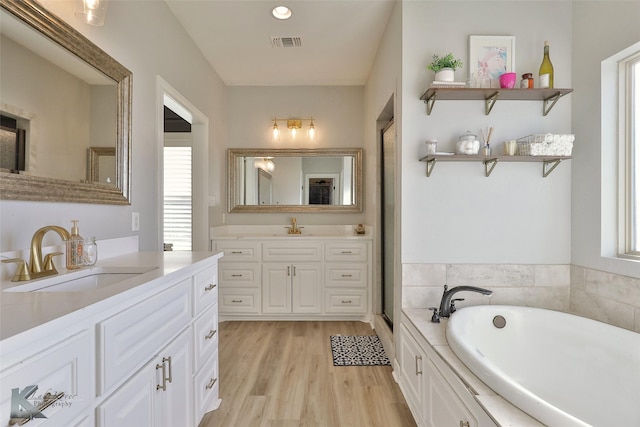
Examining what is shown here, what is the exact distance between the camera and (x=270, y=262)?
3344 millimetres

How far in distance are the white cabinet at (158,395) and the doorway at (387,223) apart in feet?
5.80

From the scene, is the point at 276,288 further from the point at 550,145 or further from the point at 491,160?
the point at 550,145

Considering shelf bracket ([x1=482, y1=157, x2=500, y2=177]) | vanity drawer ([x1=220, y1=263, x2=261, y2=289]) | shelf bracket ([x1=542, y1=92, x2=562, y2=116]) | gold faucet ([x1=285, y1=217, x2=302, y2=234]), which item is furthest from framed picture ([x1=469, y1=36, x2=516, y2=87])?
vanity drawer ([x1=220, y1=263, x2=261, y2=289])

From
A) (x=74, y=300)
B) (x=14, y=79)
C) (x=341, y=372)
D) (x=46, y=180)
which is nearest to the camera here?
(x=74, y=300)

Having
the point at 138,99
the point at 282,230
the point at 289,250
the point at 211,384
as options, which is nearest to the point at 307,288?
the point at 289,250

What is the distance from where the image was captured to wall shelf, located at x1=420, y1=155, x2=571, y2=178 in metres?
1.93

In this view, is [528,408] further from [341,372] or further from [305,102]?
[305,102]

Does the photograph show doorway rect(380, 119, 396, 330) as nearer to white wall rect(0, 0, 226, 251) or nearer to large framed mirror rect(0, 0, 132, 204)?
white wall rect(0, 0, 226, 251)

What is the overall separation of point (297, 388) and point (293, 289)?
4.24 feet

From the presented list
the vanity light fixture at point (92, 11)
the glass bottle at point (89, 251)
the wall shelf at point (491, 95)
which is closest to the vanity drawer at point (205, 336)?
the glass bottle at point (89, 251)

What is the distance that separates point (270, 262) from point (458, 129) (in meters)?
2.19

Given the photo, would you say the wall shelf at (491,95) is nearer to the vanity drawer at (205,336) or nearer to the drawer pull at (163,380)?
the vanity drawer at (205,336)

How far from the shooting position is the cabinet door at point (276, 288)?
3348 mm

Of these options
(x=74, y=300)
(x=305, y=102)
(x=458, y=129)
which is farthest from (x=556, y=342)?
(x=305, y=102)
